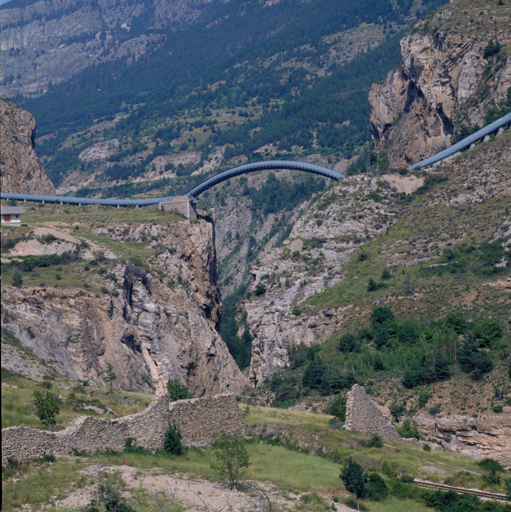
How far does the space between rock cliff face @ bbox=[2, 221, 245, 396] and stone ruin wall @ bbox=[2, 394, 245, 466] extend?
25000 millimetres

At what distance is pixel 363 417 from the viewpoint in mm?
54094

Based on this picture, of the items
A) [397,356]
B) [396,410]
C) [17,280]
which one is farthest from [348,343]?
[17,280]

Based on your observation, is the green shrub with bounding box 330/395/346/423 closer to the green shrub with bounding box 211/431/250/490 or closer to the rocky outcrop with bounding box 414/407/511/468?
the rocky outcrop with bounding box 414/407/511/468

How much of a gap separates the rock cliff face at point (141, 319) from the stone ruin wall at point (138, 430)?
25.0 m

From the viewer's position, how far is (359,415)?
53.9 m

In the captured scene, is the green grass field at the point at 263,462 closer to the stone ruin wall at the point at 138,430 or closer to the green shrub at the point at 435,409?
the stone ruin wall at the point at 138,430

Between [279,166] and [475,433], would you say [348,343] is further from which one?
[279,166]

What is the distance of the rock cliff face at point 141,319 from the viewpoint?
70938 mm

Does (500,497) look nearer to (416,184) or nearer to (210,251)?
(210,251)

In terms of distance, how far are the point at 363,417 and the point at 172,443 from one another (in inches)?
664

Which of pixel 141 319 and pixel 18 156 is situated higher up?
pixel 18 156

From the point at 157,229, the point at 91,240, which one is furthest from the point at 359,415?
the point at 157,229

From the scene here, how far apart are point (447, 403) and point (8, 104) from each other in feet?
308

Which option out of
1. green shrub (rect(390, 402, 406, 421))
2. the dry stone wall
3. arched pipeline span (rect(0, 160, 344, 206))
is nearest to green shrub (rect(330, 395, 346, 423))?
green shrub (rect(390, 402, 406, 421))
